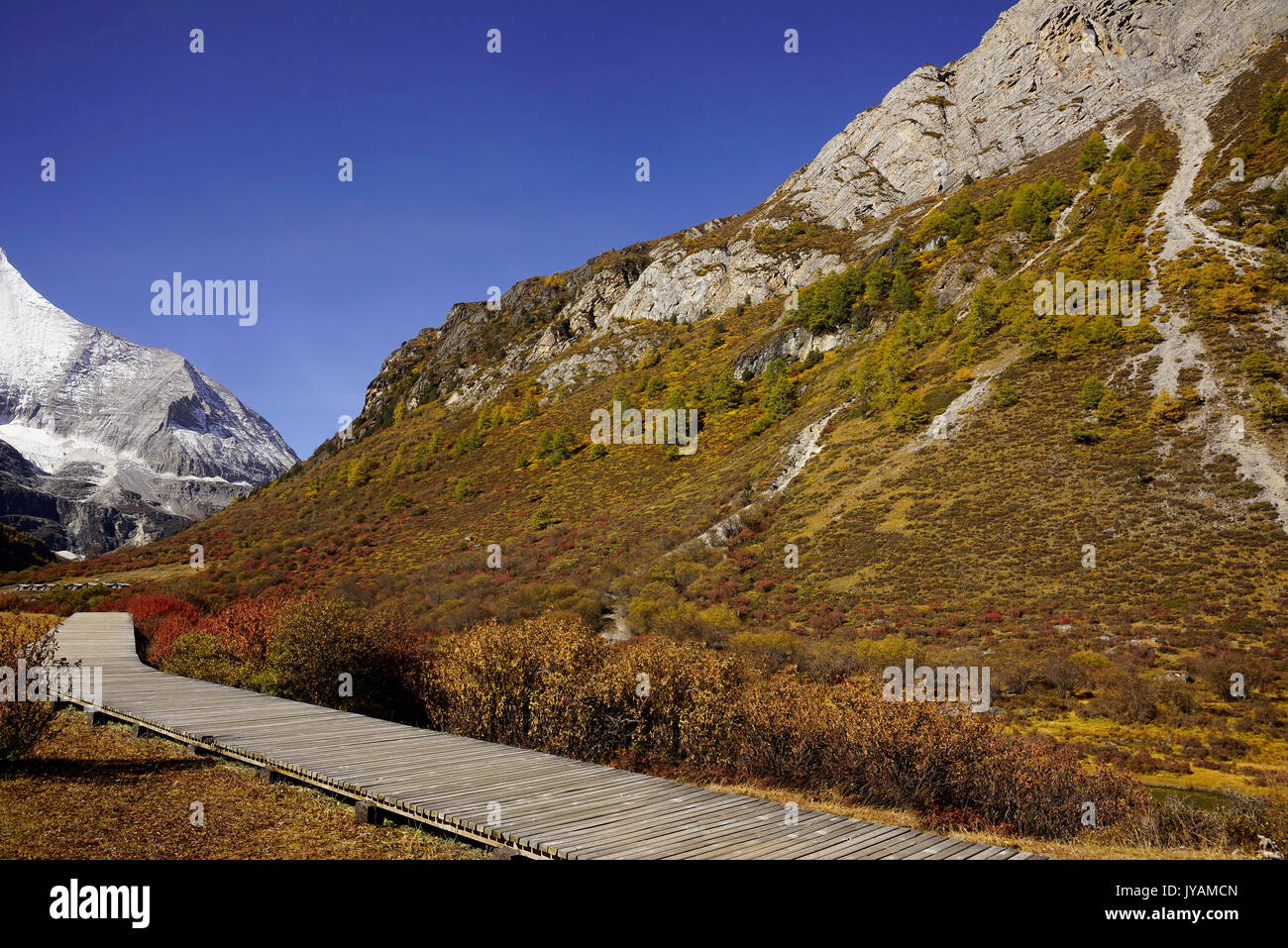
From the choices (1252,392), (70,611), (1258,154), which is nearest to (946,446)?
(1252,392)

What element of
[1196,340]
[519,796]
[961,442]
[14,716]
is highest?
[1196,340]

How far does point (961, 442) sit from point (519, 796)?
139 feet

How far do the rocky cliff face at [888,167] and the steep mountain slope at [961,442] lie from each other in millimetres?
598

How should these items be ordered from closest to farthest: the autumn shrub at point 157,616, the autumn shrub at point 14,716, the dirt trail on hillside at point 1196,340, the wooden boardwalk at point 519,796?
the wooden boardwalk at point 519,796 < the autumn shrub at point 14,716 < the autumn shrub at point 157,616 < the dirt trail on hillside at point 1196,340

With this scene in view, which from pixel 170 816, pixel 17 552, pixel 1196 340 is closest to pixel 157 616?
pixel 170 816

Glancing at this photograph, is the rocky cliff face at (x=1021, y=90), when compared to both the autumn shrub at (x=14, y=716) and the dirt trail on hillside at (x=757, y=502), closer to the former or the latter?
the dirt trail on hillside at (x=757, y=502)

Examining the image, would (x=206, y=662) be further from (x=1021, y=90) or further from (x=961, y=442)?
(x=1021, y=90)

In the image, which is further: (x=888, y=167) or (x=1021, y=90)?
(x=888, y=167)

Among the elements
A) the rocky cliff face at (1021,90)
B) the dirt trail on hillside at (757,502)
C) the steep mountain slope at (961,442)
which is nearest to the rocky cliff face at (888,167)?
the rocky cliff face at (1021,90)

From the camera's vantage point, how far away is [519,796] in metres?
7.93

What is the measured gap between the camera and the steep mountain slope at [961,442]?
26.8 meters

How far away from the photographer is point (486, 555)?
5378cm

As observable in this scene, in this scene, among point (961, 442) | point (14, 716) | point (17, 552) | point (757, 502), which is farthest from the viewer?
point (17, 552)

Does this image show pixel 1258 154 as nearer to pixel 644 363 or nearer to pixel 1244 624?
pixel 1244 624
